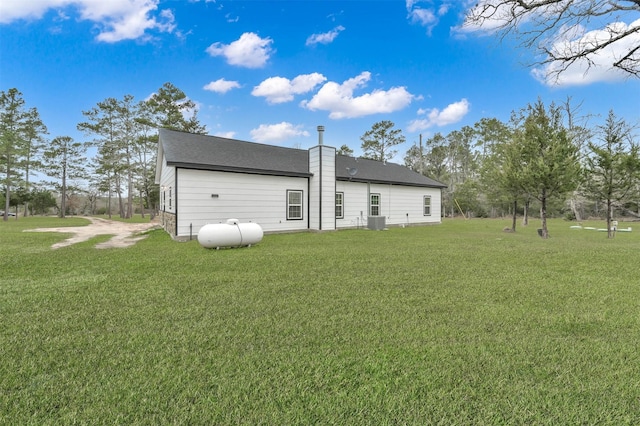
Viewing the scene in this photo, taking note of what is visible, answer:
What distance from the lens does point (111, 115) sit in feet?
86.2

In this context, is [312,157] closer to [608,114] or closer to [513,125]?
[608,114]

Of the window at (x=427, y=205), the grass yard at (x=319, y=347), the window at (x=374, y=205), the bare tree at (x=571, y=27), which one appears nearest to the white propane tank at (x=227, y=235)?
the grass yard at (x=319, y=347)

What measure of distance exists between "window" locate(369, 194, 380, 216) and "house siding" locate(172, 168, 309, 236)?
14.2ft

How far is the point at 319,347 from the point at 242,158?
1095 centimetres

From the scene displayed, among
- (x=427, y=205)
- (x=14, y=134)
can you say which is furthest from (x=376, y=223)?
(x=14, y=134)

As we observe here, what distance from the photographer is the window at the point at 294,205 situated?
13.0m

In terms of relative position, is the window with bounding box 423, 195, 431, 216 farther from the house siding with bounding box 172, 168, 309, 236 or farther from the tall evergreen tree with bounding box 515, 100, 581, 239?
the house siding with bounding box 172, 168, 309, 236

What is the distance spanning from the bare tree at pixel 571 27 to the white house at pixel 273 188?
744 cm

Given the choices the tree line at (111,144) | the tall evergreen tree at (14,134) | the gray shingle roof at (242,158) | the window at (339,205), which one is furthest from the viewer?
the tree line at (111,144)

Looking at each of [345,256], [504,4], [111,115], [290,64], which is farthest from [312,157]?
[111,115]

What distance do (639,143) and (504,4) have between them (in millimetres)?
9212

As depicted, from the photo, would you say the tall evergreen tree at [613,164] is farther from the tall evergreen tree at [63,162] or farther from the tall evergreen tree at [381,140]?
the tall evergreen tree at [63,162]

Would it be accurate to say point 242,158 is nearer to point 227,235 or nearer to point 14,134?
point 227,235

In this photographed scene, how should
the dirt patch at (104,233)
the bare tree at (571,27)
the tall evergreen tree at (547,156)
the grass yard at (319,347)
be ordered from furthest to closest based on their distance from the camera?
the tall evergreen tree at (547,156)
the dirt patch at (104,233)
the bare tree at (571,27)
the grass yard at (319,347)
